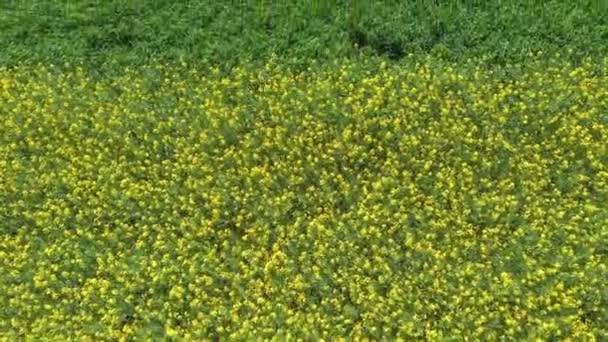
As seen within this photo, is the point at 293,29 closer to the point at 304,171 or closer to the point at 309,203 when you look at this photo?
the point at 304,171

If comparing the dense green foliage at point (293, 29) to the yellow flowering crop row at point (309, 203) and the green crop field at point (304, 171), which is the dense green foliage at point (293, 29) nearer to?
the green crop field at point (304, 171)

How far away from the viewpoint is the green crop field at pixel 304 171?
17.7 feet

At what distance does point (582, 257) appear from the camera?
17.7 feet

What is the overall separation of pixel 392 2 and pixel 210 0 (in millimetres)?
2184

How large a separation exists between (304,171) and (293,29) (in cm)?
204

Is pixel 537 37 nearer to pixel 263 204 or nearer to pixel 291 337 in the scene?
pixel 263 204

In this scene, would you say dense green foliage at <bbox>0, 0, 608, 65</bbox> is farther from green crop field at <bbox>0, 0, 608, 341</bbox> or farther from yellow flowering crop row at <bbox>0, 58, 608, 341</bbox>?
yellow flowering crop row at <bbox>0, 58, 608, 341</bbox>

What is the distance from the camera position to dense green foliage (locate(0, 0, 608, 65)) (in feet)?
23.2

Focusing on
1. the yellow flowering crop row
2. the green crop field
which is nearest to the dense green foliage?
the green crop field

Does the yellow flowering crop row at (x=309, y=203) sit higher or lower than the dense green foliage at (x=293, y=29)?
lower

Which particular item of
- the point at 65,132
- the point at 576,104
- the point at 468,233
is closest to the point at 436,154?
the point at 468,233

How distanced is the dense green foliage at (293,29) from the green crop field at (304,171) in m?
0.03

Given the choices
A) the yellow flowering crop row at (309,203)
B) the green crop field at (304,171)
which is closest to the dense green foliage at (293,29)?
the green crop field at (304,171)

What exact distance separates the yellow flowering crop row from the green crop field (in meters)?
0.02
